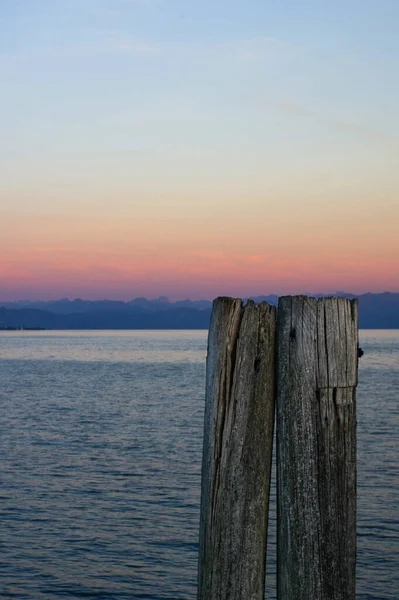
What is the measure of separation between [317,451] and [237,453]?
0.36 meters

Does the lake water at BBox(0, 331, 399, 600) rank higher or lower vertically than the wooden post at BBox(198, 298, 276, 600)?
lower

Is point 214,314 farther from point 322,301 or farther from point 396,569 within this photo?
point 396,569

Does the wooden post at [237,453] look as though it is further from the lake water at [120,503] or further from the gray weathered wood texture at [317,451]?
the lake water at [120,503]

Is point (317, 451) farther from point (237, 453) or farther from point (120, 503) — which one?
point (120, 503)

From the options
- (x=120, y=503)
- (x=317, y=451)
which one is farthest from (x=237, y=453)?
(x=120, y=503)

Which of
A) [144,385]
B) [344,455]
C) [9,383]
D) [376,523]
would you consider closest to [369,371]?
[144,385]

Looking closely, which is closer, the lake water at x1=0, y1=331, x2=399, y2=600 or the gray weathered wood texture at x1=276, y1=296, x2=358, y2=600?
the gray weathered wood texture at x1=276, y1=296, x2=358, y2=600

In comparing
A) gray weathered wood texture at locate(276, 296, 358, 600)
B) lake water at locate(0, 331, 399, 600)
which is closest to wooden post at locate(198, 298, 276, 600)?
gray weathered wood texture at locate(276, 296, 358, 600)

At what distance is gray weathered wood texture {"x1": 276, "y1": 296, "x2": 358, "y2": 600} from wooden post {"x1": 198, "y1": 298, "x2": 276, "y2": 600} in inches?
3.4

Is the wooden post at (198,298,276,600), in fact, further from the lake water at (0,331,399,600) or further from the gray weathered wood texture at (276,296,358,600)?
the lake water at (0,331,399,600)

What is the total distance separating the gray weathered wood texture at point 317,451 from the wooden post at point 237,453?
0.09 metres

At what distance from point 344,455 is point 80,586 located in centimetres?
1190

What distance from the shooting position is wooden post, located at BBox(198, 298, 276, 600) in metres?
3.18

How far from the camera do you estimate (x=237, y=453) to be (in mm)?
3219
